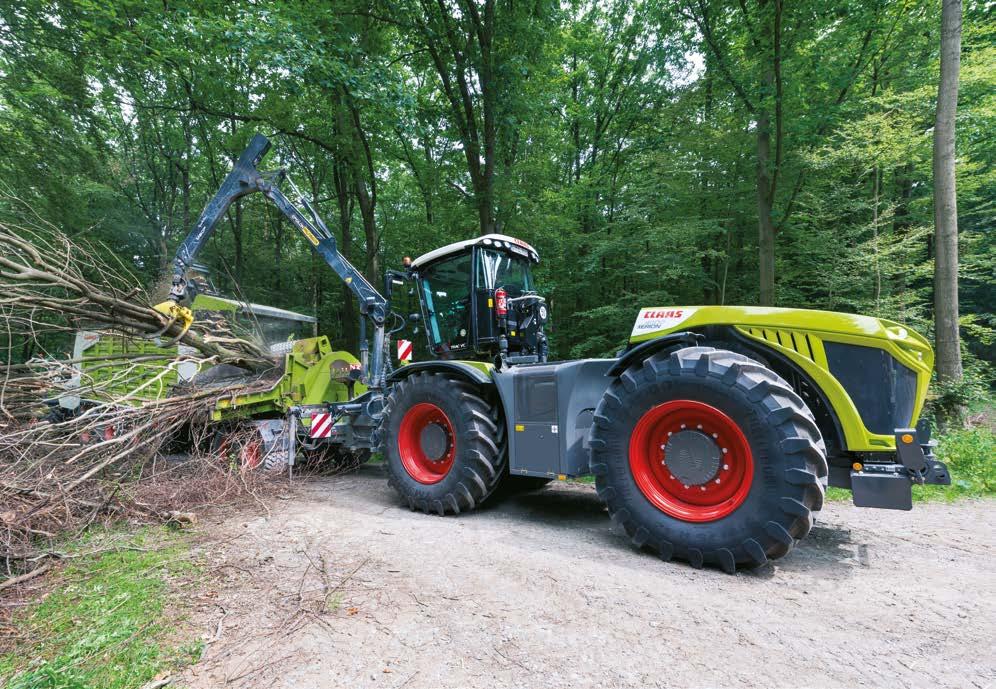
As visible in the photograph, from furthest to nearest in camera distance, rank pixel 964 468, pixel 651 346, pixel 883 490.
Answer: pixel 964 468, pixel 651 346, pixel 883 490

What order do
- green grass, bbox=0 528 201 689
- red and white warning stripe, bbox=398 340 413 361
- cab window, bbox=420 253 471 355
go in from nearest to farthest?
green grass, bbox=0 528 201 689 < cab window, bbox=420 253 471 355 < red and white warning stripe, bbox=398 340 413 361

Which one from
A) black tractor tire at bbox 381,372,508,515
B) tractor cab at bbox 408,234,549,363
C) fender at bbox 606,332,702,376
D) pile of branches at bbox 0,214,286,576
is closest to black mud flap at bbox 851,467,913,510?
fender at bbox 606,332,702,376

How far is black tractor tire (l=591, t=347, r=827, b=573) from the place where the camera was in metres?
2.77

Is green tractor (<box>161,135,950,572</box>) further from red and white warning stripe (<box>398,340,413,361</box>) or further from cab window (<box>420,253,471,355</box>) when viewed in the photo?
red and white warning stripe (<box>398,340,413,361</box>)

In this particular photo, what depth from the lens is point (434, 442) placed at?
4688 millimetres

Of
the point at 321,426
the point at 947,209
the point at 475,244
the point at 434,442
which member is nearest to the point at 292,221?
the point at 321,426

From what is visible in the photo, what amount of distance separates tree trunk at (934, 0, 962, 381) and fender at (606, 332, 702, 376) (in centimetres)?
612

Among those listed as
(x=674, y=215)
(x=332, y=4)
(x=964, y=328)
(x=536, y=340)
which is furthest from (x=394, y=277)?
(x=964, y=328)

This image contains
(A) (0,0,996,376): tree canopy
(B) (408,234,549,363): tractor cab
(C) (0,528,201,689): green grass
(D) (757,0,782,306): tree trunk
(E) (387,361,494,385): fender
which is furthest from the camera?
(A) (0,0,996,376): tree canopy

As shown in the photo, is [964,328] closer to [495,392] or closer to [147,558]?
[495,392]

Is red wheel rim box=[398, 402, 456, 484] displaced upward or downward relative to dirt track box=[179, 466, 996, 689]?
upward

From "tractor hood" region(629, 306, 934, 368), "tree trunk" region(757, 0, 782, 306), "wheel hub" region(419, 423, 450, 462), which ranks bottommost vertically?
"wheel hub" region(419, 423, 450, 462)

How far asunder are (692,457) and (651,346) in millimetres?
834

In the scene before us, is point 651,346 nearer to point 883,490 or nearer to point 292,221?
point 883,490
